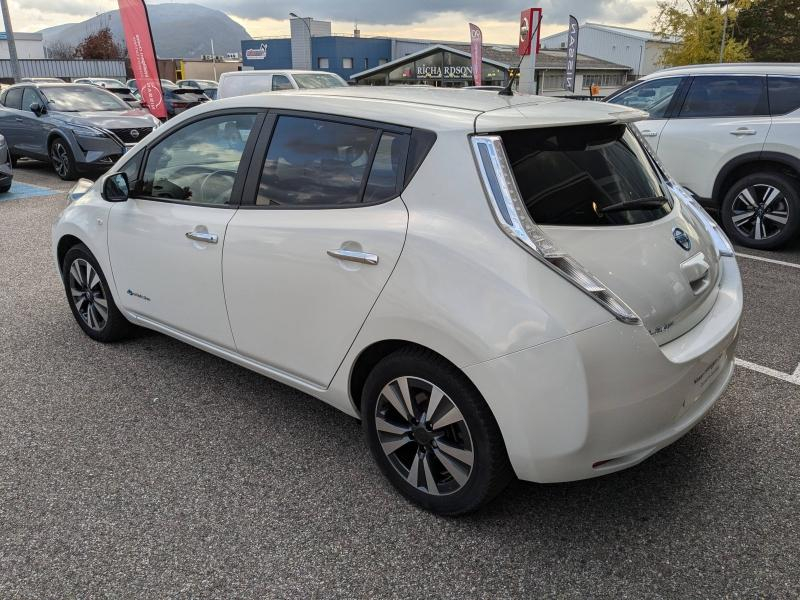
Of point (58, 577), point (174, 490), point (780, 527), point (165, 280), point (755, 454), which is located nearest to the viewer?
point (58, 577)

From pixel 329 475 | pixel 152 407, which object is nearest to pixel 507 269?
pixel 329 475

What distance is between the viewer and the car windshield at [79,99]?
40.2ft

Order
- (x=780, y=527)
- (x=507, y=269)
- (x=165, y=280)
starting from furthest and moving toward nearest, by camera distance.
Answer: (x=165, y=280) < (x=780, y=527) < (x=507, y=269)

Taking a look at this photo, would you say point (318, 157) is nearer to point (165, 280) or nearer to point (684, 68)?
point (165, 280)

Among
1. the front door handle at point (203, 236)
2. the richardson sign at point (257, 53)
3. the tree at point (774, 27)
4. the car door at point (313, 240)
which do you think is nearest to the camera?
the car door at point (313, 240)

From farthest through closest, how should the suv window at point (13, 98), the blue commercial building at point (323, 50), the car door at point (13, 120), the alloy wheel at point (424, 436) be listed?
the blue commercial building at point (323, 50) → the suv window at point (13, 98) → the car door at point (13, 120) → the alloy wheel at point (424, 436)

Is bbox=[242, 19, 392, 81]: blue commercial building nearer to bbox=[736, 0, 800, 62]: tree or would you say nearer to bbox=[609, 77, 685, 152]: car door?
bbox=[736, 0, 800, 62]: tree

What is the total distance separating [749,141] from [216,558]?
21.7 feet

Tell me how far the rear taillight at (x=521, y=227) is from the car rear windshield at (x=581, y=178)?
63mm

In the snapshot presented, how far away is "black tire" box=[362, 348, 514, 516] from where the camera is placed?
237 cm

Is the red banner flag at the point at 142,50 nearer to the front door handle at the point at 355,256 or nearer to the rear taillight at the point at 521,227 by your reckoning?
the front door handle at the point at 355,256

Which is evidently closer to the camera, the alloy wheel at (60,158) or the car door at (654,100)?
the car door at (654,100)

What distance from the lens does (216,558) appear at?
247 centimetres

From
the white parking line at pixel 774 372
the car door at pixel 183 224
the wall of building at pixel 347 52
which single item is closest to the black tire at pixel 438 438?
the car door at pixel 183 224
